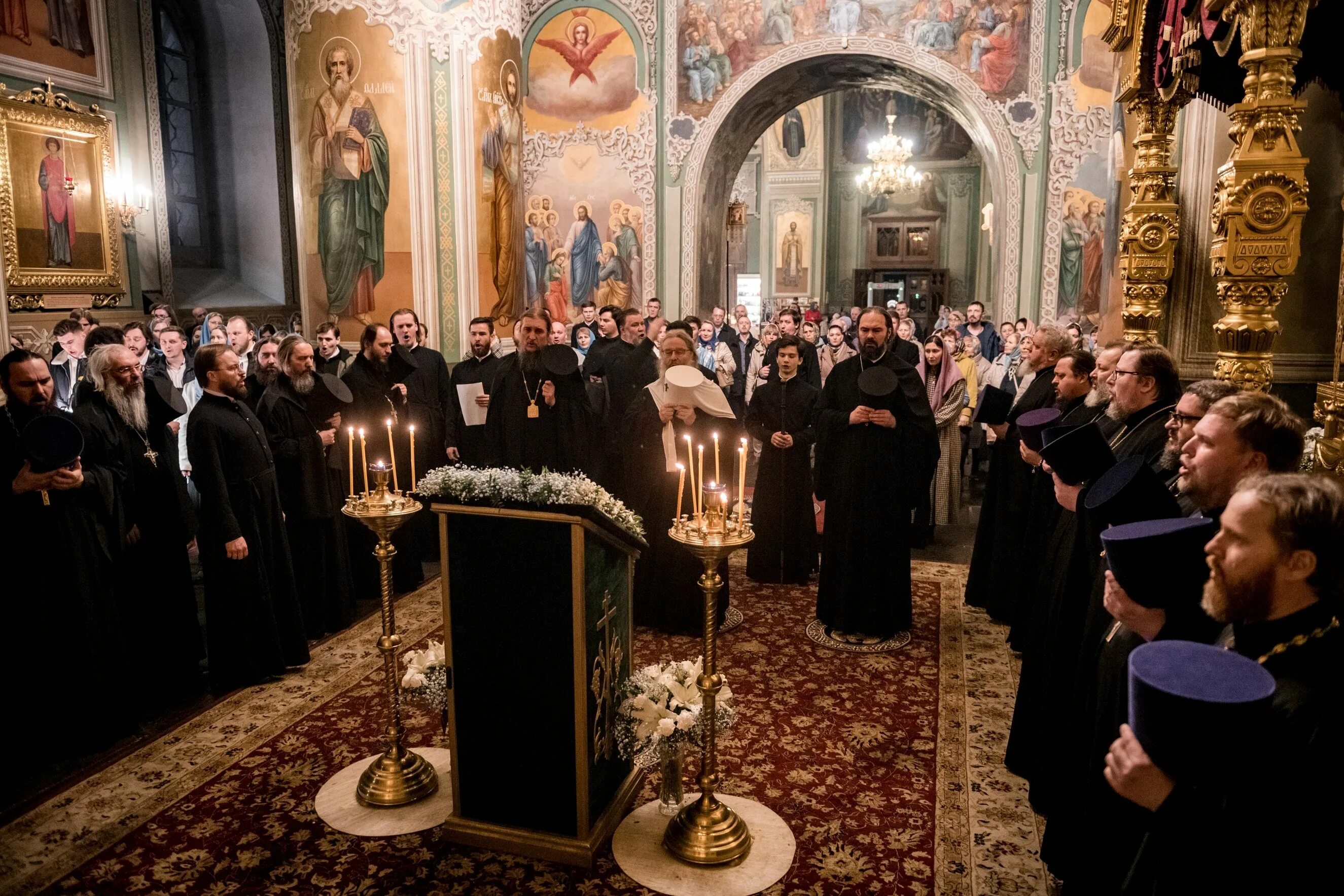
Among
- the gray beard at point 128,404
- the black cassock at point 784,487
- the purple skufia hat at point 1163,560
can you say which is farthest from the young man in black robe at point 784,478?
the purple skufia hat at point 1163,560

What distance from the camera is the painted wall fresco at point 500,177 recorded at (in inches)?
441

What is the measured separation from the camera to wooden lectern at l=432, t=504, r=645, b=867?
133 inches

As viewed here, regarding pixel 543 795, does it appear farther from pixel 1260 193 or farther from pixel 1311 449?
pixel 1311 449

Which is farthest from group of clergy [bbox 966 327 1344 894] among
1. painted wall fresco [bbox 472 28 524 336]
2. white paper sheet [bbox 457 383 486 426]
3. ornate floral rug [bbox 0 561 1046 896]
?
painted wall fresco [bbox 472 28 524 336]

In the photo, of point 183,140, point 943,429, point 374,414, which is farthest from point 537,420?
point 183,140

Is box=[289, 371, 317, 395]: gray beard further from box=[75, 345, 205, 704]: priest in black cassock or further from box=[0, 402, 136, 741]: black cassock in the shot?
box=[0, 402, 136, 741]: black cassock

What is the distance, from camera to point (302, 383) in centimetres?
591

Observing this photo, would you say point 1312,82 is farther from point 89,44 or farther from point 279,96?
point 279,96

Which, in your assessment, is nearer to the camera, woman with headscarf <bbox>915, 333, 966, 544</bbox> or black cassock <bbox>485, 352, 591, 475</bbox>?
black cassock <bbox>485, 352, 591, 475</bbox>

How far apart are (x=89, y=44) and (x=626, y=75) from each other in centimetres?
720

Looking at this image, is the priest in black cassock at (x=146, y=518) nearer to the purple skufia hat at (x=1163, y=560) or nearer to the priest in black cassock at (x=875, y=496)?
the priest in black cassock at (x=875, y=496)

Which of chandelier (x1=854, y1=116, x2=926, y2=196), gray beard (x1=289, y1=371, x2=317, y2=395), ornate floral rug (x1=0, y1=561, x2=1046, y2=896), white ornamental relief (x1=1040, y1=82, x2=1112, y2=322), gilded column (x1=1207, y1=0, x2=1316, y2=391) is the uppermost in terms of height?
chandelier (x1=854, y1=116, x2=926, y2=196)

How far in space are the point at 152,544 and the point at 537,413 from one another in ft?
9.58

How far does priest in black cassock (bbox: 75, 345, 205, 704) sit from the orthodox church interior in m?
0.10
